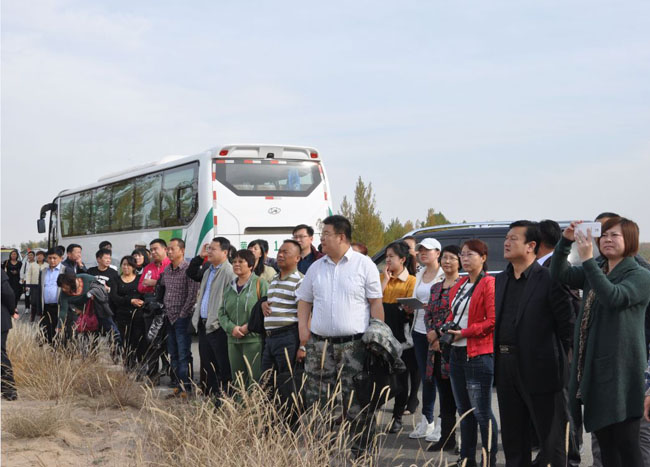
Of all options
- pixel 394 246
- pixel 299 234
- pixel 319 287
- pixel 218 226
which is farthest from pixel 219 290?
pixel 218 226

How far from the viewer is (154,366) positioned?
955 cm

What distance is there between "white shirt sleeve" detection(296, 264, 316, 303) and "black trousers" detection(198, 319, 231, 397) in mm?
2148

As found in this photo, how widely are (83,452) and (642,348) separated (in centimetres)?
430

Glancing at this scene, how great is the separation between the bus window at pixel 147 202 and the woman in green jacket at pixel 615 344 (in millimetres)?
14072

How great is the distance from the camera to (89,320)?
9.79 m

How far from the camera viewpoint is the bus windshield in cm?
1543

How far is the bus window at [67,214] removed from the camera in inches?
901

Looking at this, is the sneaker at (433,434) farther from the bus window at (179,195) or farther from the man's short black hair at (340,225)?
the bus window at (179,195)

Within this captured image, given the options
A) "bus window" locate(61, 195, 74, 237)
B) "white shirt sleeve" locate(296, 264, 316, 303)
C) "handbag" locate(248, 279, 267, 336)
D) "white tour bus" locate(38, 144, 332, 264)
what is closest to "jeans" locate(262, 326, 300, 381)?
"handbag" locate(248, 279, 267, 336)

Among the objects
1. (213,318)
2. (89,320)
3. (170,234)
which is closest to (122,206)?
(170,234)

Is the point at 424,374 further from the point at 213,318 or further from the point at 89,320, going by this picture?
→ the point at 89,320

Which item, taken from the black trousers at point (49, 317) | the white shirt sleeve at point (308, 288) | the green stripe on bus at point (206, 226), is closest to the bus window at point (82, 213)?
the green stripe on bus at point (206, 226)

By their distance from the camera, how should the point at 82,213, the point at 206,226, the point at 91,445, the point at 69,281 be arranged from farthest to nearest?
the point at 82,213 → the point at 206,226 → the point at 69,281 → the point at 91,445

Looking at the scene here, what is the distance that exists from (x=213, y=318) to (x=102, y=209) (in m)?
13.9
